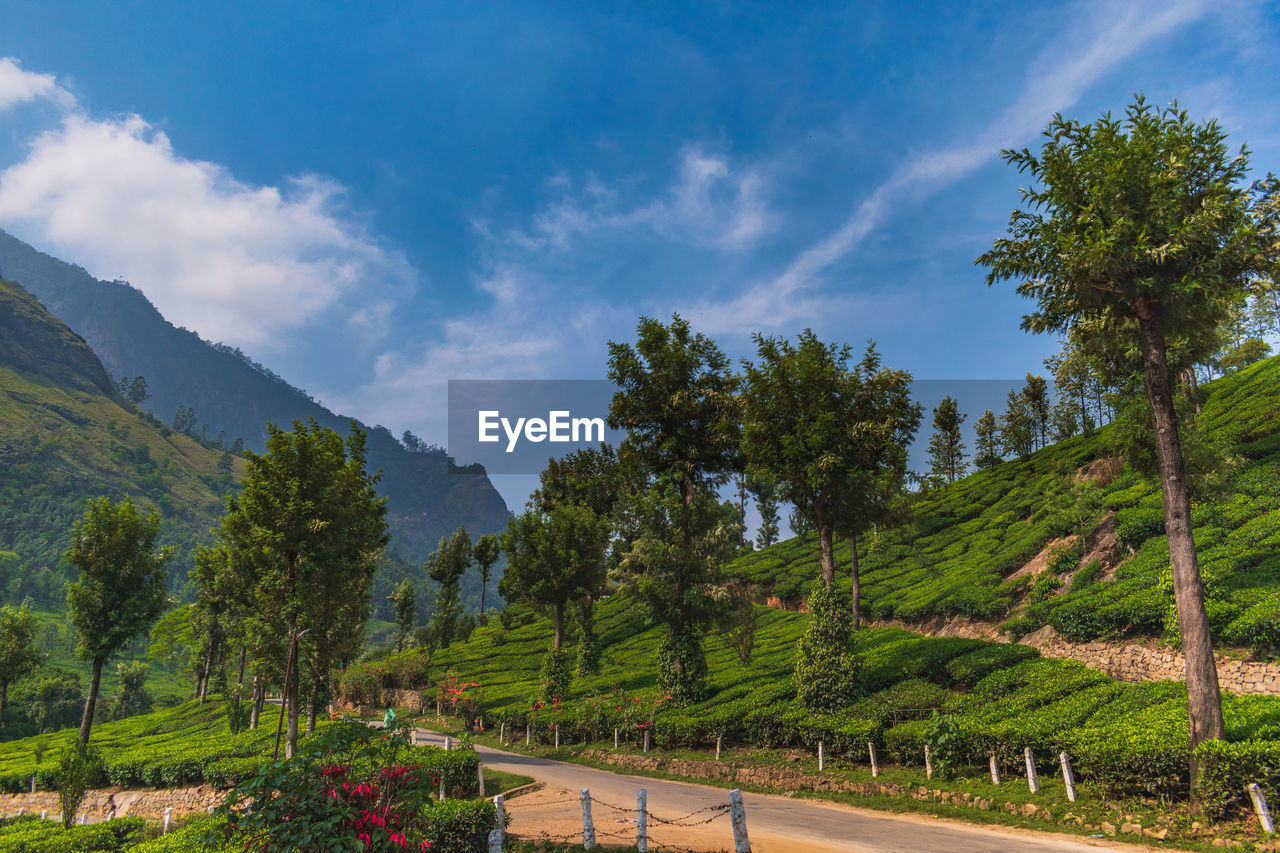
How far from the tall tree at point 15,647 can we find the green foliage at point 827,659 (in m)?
51.2

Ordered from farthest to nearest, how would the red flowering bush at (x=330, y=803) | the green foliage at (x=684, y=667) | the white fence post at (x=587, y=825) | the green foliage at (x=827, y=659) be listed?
the green foliage at (x=684, y=667)
the green foliage at (x=827, y=659)
the white fence post at (x=587, y=825)
the red flowering bush at (x=330, y=803)

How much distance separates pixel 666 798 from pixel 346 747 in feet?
40.5

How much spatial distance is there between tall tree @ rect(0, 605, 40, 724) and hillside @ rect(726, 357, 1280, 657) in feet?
170

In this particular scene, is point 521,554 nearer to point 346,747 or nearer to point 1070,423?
point 346,747

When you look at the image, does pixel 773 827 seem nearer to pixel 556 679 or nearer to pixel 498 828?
pixel 498 828

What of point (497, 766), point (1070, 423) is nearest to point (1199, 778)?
point (497, 766)

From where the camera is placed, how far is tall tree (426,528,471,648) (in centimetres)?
5653

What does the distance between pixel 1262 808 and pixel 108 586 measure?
41.2 meters

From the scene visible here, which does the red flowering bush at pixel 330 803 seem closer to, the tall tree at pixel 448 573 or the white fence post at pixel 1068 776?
the white fence post at pixel 1068 776

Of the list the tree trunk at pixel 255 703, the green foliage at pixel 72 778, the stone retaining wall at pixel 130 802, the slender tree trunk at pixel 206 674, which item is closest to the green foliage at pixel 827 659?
the stone retaining wall at pixel 130 802

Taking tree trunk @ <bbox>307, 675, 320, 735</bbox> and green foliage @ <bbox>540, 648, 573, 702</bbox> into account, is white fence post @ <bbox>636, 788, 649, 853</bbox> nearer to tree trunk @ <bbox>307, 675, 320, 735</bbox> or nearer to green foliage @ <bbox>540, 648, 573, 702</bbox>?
tree trunk @ <bbox>307, 675, 320, 735</bbox>

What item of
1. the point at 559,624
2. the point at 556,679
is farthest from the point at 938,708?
the point at 559,624

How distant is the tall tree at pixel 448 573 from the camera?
5653 centimetres

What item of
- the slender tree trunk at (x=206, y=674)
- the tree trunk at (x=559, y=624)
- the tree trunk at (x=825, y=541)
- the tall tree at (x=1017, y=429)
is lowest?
the slender tree trunk at (x=206, y=674)
